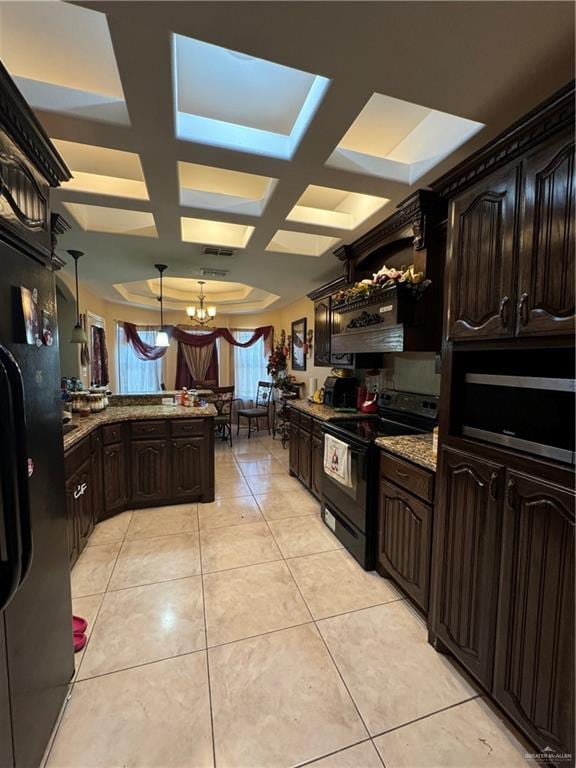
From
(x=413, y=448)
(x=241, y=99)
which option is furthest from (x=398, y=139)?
(x=413, y=448)

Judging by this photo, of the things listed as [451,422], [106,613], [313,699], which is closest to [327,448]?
[451,422]

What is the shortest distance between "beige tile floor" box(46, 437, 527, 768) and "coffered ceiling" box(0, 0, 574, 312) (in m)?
2.63

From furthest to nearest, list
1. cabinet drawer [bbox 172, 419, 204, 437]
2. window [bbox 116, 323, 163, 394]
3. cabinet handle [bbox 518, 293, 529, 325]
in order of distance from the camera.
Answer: window [bbox 116, 323, 163, 394]
cabinet drawer [bbox 172, 419, 204, 437]
cabinet handle [bbox 518, 293, 529, 325]

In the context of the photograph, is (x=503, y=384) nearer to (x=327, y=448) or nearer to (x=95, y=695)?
(x=327, y=448)

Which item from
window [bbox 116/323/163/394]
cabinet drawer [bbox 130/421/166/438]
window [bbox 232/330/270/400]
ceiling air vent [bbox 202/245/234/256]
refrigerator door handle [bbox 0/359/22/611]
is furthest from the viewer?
window [bbox 232/330/270/400]

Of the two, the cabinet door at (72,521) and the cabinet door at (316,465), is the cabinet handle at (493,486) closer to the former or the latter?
the cabinet door at (316,465)

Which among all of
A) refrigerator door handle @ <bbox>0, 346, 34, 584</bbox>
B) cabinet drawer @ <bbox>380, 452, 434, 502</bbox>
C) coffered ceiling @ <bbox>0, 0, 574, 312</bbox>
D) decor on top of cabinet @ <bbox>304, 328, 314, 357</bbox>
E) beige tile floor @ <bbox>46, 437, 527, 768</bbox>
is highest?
coffered ceiling @ <bbox>0, 0, 574, 312</bbox>

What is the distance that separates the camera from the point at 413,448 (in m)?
2.00

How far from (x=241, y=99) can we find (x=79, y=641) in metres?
2.95

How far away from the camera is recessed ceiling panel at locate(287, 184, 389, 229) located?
8.80 ft

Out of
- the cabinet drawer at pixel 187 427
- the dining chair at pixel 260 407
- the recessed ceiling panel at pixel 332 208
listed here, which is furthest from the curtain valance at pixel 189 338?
the recessed ceiling panel at pixel 332 208

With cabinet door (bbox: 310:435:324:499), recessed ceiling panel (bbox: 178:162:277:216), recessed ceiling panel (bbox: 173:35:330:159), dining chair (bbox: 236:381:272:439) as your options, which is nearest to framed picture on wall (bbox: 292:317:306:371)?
dining chair (bbox: 236:381:272:439)

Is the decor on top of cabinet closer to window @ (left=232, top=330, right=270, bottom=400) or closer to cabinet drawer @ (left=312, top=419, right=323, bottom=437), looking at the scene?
cabinet drawer @ (left=312, top=419, right=323, bottom=437)

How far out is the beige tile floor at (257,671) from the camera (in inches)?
49.7
